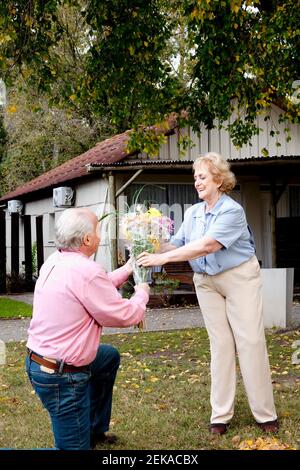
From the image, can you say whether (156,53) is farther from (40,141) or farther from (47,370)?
(40,141)

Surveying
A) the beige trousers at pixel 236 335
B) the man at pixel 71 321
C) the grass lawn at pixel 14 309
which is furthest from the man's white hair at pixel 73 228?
the grass lawn at pixel 14 309

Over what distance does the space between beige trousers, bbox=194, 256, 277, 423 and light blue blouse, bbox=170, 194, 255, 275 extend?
67 mm

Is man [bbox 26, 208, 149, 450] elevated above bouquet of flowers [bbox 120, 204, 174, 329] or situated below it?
below

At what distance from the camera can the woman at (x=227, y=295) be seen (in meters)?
4.82

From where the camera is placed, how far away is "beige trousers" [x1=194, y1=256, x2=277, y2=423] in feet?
15.9

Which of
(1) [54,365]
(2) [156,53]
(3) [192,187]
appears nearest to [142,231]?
(1) [54,365]

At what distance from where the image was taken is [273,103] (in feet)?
56.3

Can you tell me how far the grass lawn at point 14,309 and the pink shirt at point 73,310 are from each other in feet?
31.7

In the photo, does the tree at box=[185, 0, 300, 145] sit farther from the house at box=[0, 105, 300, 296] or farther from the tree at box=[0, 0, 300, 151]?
the house at box=[0, 105, 300, 296]

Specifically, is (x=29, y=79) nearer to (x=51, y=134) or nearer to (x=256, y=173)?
(x=256, y=173)

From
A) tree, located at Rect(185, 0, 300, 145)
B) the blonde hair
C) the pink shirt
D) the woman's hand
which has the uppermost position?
tree, located at Rect(185, 0, 300, 145)

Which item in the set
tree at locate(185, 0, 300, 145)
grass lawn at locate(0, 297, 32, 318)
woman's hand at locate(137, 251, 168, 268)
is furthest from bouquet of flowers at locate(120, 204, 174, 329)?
grass lawn at locate(0, 297, 32, 318)

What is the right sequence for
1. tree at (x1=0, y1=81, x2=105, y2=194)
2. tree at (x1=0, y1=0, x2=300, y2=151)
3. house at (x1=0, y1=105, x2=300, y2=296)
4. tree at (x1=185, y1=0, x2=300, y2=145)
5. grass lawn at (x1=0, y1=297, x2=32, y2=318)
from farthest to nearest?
tree at (x1=0, y1=81, x2=105, y2=194) → house at (x1=0, y1=105, x2=300, y2=296) → grass lawn at (x1=0, y1=297, x2=32, y2=318) → tree at (x1=0, y1=0, x2=300, y2=151) → tree at (x1=185, y1=0, x2=300, y2=145)
